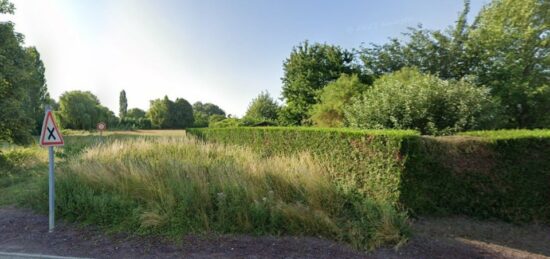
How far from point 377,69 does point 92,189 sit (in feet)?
44.9

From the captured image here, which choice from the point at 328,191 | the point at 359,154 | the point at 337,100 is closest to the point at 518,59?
the point at 337,100

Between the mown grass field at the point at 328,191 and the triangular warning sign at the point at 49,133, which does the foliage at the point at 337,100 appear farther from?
the triangular warning sign at the point at 49,133

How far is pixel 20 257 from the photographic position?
3.77m

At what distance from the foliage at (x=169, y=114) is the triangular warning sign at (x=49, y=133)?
2337 inches

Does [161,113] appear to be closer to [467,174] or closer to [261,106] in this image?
[261,106]

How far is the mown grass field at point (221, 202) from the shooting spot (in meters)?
4.33

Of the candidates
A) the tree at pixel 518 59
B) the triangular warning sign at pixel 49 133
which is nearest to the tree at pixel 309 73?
the tree at pixel 518 59

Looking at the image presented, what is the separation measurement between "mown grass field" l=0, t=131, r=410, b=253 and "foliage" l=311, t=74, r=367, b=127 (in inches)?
237

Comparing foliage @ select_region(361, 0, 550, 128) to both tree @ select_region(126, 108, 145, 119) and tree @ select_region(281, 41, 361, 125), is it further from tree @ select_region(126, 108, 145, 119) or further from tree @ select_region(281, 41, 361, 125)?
tree @ select_region(126, 108, 145, 119)

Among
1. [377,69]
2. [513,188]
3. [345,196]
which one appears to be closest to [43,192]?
[345,196]

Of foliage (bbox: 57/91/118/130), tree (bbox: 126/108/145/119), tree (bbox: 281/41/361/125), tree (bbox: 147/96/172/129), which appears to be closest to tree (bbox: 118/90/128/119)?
tree (bbox: 126/108/145/119)

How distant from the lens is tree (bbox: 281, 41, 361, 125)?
1779 centimetres

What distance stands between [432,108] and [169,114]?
198 feet

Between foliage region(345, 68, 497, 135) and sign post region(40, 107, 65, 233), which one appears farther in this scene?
foliage region(345, 68, 497, 135)
